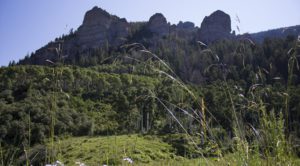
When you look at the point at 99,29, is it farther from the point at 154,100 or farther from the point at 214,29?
the point at 154,100

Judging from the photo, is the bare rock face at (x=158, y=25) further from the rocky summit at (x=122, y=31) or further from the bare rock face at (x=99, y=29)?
the bare rock face at (x=99, y=29)

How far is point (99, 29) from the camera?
17850 centimetres

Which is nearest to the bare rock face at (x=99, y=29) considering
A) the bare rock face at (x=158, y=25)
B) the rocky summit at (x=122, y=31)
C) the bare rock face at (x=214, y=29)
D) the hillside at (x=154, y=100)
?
the rocky summit at (x=122, y=31)

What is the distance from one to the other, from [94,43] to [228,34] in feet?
229

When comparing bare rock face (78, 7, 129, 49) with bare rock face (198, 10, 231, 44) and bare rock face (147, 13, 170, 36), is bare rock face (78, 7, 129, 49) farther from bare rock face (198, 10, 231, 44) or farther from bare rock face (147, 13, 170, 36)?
bare rock face (198, 10, 231, 44)

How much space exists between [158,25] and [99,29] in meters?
32.2

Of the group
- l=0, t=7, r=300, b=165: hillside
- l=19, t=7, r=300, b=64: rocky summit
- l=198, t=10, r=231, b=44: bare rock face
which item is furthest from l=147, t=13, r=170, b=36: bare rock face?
l=198, t=10, r=231, b=44: bare rock face

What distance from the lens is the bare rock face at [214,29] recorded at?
16525 centimetres

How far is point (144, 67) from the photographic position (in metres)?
3.03

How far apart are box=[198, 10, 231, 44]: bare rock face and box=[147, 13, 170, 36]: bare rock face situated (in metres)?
18.8

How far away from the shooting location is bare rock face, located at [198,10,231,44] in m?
165

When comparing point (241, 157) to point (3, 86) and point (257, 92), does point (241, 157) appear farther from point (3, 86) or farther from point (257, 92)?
point (3, 86)

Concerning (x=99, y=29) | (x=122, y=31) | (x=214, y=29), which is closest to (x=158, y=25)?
(x=122, y=31)

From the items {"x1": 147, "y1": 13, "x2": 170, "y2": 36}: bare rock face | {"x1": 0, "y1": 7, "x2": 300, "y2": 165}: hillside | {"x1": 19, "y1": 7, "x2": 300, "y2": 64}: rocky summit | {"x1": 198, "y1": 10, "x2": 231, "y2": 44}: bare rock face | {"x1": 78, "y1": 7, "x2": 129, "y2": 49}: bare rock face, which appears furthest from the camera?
{"x1": 147, "y1": 13, "x2": 170, "y2": 36}: bare rock face
